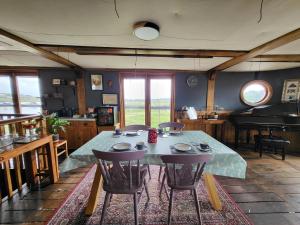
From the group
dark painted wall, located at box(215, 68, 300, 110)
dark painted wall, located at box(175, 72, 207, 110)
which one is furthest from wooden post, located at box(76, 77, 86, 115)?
dark painted wall, located at box(215, 68, 300, 110)

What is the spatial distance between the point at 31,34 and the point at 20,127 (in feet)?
4.51

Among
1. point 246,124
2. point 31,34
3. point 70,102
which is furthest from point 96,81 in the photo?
point 246,124

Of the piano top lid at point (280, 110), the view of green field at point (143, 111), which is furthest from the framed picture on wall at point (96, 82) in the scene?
the piano top lid at point (280, 110)

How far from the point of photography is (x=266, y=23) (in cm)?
165

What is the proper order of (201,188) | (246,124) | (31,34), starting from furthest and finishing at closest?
(246,124), (201,188), (31,34)

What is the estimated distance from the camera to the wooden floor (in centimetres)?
162

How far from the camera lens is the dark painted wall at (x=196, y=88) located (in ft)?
13.1

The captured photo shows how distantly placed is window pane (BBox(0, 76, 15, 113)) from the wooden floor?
3.18 m

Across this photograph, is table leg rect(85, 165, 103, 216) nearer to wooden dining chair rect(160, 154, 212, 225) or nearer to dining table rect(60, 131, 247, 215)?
dining table rect(60, 131, 247, 215)

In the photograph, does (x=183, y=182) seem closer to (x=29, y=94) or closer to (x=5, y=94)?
(x=29, y=94)

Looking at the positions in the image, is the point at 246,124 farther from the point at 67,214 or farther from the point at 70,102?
the point at 70,102

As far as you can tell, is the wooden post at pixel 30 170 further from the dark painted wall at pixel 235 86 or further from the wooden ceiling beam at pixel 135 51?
the dark painted wall at pixel 235 86

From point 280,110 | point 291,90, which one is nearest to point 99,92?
point 280,110

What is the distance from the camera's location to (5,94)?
12.9 ft
